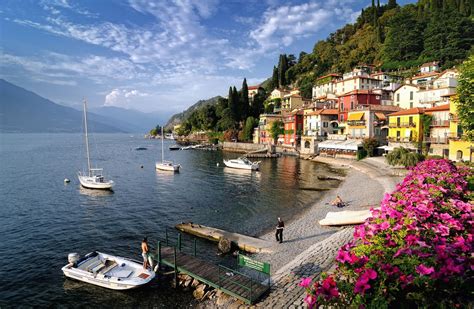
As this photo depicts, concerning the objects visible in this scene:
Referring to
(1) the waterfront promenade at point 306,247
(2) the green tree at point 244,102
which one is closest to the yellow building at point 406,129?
(1) the waterfront promenade at point 306,247

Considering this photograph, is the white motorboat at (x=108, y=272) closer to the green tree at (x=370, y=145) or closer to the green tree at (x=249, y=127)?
the green tree at (x=370, y=145)

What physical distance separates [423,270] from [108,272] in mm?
16793

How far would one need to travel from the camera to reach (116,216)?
30.4m

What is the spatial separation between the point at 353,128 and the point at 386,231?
69004 mm

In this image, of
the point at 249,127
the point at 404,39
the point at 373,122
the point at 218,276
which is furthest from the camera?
the point at 249,127

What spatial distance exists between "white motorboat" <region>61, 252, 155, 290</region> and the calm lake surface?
52cm

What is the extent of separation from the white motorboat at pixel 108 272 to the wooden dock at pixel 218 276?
58.5 inches

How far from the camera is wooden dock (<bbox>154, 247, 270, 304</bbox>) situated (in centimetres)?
1334

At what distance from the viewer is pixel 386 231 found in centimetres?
869

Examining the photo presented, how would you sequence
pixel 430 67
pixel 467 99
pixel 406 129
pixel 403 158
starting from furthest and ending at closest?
pixel 430 67 < pixel 406 129 < pixel 403 158 < pixel 467 99

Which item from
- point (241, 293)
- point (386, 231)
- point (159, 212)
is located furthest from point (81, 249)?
point (386, 231)

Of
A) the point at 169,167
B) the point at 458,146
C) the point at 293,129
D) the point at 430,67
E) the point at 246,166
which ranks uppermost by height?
the point at 430,67

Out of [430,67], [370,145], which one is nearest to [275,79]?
[430,67]

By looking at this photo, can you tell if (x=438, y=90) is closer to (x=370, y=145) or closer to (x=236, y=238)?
(x=370, y=145)
